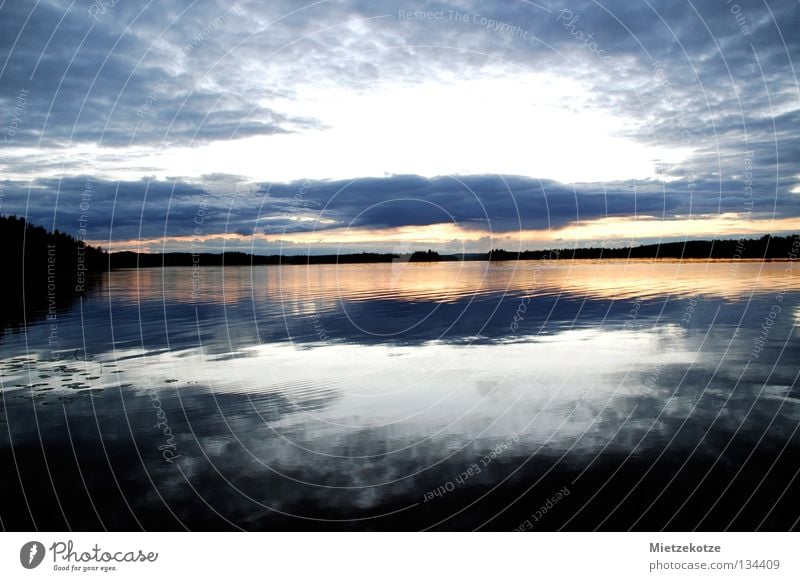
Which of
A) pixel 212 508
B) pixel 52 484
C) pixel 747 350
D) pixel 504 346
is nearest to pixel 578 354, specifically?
pixel 504 346

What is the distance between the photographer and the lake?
13.5m

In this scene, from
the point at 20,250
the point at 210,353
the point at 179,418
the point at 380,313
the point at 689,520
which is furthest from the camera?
the point at 20,250

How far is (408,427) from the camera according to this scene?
61.0 ft

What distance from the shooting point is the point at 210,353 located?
29812mm

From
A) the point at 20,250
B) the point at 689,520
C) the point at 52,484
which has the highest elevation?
the point at 20,250

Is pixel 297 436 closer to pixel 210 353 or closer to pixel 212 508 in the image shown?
pixel 212 508

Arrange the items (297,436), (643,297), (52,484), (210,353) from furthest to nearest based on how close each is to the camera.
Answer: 1. (643,297)
2. (210,353)
3. (297,436)
4. (52,484)

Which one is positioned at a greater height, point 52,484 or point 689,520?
point 52,484

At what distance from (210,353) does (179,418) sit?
414 inches

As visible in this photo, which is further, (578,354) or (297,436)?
(578,354)

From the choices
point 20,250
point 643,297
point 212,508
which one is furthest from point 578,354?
point 20,250

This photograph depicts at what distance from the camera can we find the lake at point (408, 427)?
13492mm

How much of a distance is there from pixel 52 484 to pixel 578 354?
69.8 ft

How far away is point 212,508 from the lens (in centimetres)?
1370
